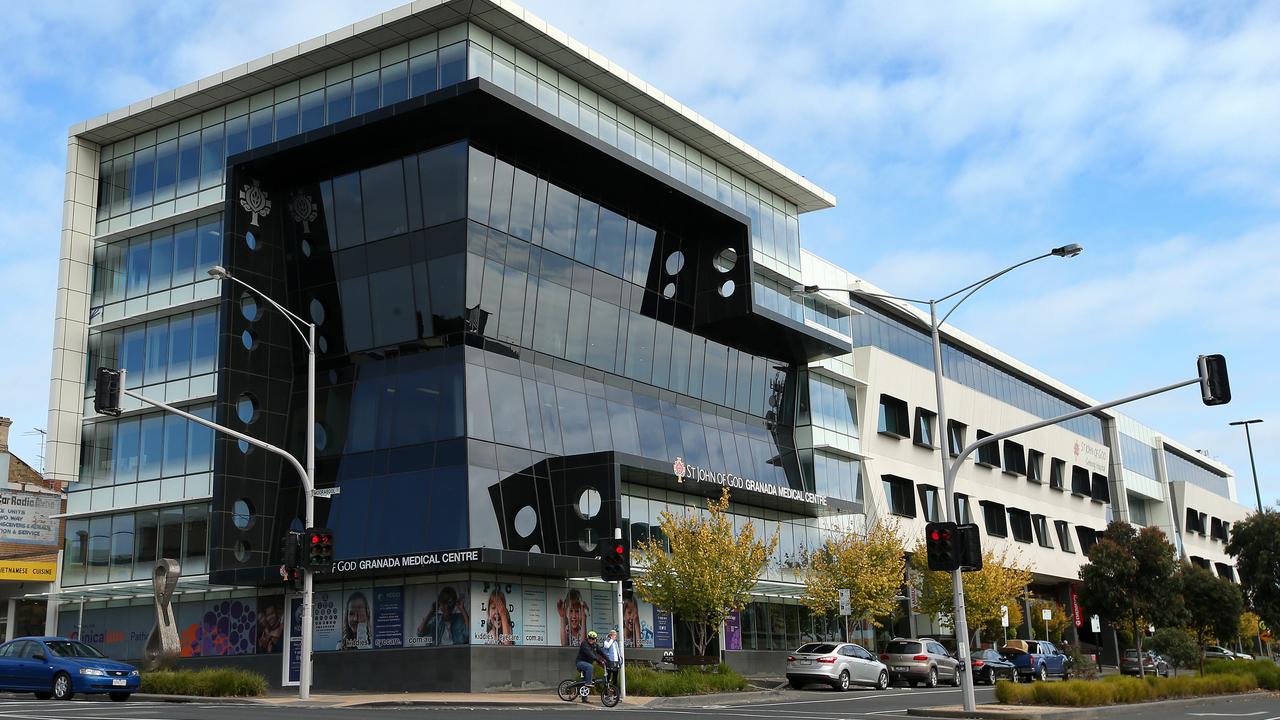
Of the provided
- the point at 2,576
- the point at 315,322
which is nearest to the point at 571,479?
the point at 315,322

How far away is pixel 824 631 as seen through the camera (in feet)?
163

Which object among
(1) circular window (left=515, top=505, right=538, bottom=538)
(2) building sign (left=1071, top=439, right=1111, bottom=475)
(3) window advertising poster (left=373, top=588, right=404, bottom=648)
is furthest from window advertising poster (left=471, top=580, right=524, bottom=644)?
(2) building sign (left=1071, top=439, right=1111, bottom=475)

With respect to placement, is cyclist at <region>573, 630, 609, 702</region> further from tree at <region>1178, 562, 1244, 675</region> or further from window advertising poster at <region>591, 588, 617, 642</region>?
tree at <region>1178, 562, 1244, 675</region>

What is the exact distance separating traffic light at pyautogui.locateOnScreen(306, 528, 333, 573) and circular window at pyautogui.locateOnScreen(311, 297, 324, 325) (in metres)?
13.3

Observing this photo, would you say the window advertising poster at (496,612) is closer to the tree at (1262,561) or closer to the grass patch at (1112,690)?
the grass patch at (1112,690)

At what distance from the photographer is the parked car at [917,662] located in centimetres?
4159

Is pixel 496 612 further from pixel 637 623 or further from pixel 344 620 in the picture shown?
pixel 637 623

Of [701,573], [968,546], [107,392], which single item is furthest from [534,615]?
[107,392]

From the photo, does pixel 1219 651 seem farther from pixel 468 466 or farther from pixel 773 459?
pixel 468 466

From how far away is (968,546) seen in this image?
2502 cm

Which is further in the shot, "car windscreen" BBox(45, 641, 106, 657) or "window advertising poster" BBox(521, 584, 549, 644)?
"window advertising poster" BBox(521, 584, 549, 644)

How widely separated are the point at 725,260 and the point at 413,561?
18839mm

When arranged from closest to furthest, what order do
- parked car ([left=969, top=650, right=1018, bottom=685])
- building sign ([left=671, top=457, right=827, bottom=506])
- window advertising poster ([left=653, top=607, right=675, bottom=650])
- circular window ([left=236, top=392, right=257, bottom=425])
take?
circular window ([left=236, top=392, right=257, bottom=425])
building sign ([left=671, top=457, right=827, bottom=506])
window advertising poster ([left=653, top=607, right=675, bottom=650])
parked car ([left=969, top=650, right=1018, bottom=685])

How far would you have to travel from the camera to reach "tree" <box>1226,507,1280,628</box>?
42.1 m
